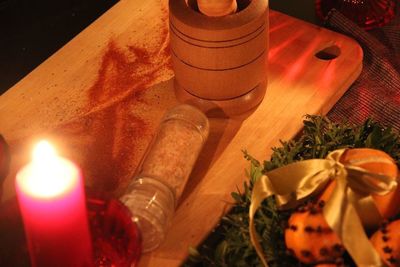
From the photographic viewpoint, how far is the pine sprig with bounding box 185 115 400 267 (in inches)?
29.6

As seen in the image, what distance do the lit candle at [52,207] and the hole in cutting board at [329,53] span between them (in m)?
0.53

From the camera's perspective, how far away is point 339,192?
28.1 inches

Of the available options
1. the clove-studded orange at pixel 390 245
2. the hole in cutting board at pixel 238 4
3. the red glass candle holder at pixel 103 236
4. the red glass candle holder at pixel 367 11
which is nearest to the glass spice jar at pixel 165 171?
the red glass candle holder at pixel 103 236

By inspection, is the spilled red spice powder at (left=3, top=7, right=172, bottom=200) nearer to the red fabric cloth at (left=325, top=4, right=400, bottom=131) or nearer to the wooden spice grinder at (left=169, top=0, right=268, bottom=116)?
the wooden spice grinder at (left=169, top=0, right=268, bottom=116)

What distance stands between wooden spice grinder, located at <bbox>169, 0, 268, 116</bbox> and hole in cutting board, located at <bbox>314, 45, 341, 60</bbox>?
0.15m

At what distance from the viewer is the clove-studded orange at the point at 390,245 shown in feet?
2.27

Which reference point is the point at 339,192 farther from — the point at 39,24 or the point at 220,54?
the point at 39,24

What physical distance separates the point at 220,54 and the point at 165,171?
17cm

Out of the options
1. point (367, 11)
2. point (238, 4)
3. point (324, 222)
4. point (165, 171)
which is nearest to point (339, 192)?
point (324, 222)

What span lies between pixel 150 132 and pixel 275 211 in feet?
0.81

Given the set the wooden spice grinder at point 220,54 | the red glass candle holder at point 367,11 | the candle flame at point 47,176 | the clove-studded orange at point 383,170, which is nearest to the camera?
the candle flame at point 47,176

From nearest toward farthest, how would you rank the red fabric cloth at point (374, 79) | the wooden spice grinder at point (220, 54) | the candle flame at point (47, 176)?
the candle flame at point (47, 176)
the wooden spice grinder at point (220, 54)
the red fabric cloth at point (374, 79)

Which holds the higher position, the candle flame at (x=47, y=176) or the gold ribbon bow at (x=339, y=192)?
the candle flame at (x=47, y=176)

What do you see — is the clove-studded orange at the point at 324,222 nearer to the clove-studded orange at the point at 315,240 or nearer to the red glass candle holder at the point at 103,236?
the clove-studded orange at the point at 315,240
